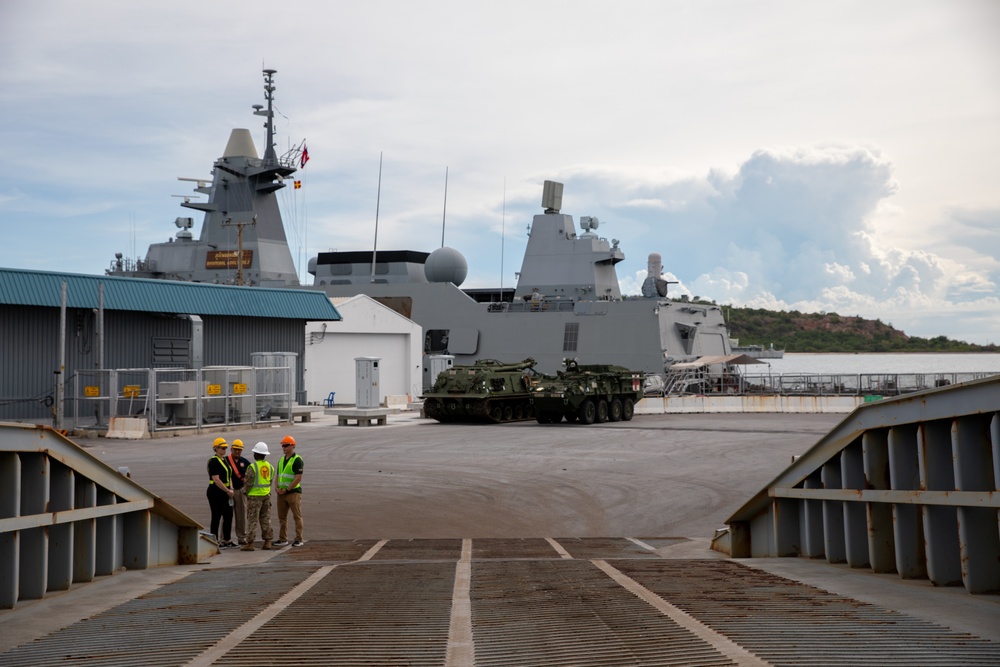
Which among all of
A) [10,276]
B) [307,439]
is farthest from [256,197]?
[307,439]

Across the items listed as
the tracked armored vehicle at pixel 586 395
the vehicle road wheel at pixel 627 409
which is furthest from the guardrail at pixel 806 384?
the tracked armored vehicle at pixel 586 395

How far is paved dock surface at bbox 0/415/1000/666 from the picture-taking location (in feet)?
18.5

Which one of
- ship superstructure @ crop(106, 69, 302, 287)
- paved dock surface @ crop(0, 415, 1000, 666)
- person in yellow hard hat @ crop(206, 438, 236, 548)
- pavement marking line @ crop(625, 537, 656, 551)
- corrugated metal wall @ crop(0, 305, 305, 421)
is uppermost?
ship superstructure @ crop(106, 69, 302, 287)

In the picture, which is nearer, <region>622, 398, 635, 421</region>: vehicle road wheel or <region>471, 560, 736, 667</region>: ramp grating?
<region>471, 560, 736, 667</region>: ramp grating

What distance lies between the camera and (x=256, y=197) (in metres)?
49.8

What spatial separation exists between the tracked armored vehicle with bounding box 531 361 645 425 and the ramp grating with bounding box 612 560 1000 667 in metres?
22.8

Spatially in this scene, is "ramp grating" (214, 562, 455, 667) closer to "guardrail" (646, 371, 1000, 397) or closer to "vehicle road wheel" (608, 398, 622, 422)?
"vehicle road wheel" (608, 398, 622, 422)

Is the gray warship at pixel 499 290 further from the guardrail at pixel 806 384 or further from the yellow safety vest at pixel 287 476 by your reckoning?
the yellow safety vest at pixel 287 476

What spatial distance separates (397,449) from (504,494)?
23.3 feet

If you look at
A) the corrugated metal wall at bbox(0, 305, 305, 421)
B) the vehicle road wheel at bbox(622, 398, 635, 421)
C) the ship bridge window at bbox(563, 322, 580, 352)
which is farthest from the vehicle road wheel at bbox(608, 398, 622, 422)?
the corrugated metal wall at bbox(0, 305, 305, 421)

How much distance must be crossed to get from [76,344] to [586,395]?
15.2 m

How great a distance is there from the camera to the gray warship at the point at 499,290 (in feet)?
147

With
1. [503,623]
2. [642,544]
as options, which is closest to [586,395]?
[642,544]

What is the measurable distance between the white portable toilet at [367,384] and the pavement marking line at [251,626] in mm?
23347
